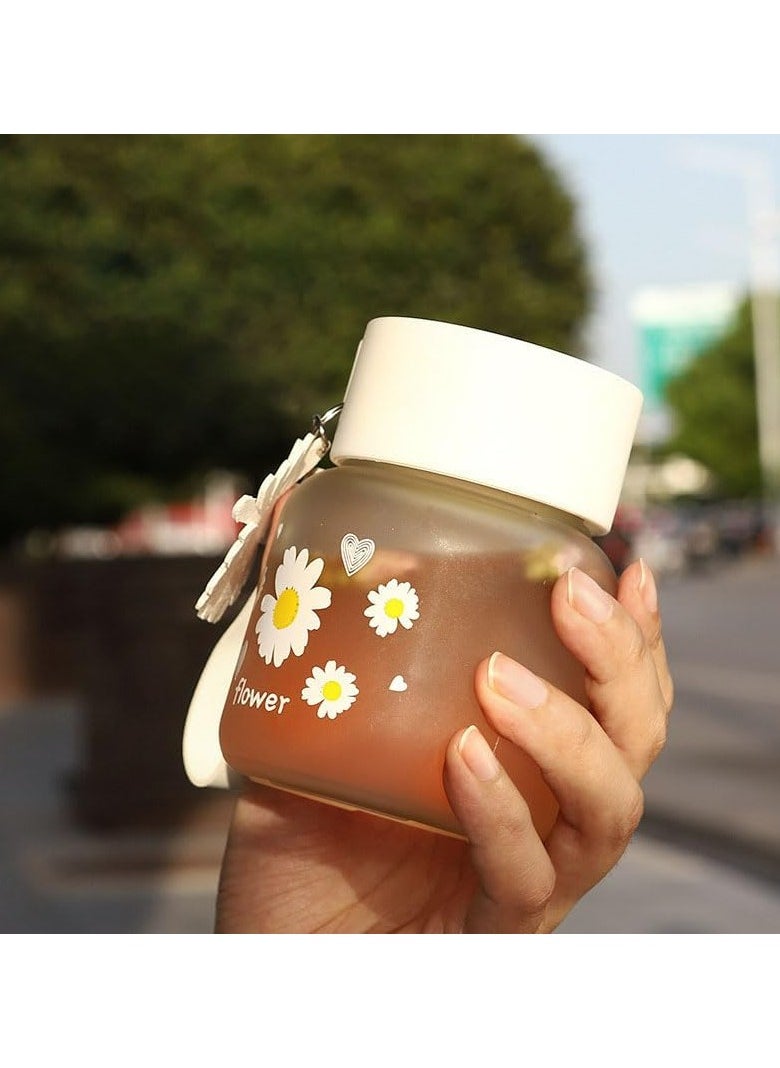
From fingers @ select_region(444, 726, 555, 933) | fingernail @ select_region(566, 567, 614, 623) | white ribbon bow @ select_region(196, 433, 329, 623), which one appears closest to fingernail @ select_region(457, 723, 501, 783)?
fingers @ select_region(444, 726, 555, 933)

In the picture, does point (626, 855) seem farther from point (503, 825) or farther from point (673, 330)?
point (673, 330)

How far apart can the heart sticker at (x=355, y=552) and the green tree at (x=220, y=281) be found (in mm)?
7452

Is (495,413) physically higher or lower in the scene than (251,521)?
higher

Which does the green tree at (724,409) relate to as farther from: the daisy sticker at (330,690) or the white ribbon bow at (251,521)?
the daisy sticker at (330,690)

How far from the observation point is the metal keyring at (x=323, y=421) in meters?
1.13

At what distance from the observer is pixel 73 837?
20.5 ft

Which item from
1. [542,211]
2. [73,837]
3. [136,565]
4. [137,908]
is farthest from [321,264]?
[137,908]

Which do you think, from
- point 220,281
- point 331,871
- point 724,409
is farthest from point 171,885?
point 724,409

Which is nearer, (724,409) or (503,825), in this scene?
(503,825)

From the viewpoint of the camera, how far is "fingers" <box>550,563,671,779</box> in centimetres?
95

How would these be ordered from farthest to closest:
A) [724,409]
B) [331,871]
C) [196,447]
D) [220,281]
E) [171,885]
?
[724,409]
[220,281]
[196,447]
[171,885]
[331,871]

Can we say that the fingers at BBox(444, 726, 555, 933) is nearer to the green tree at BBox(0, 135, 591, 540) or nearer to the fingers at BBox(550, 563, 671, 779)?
the fingers at BBox(550, 563, 671, 779)

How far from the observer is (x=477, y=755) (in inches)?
36.1
